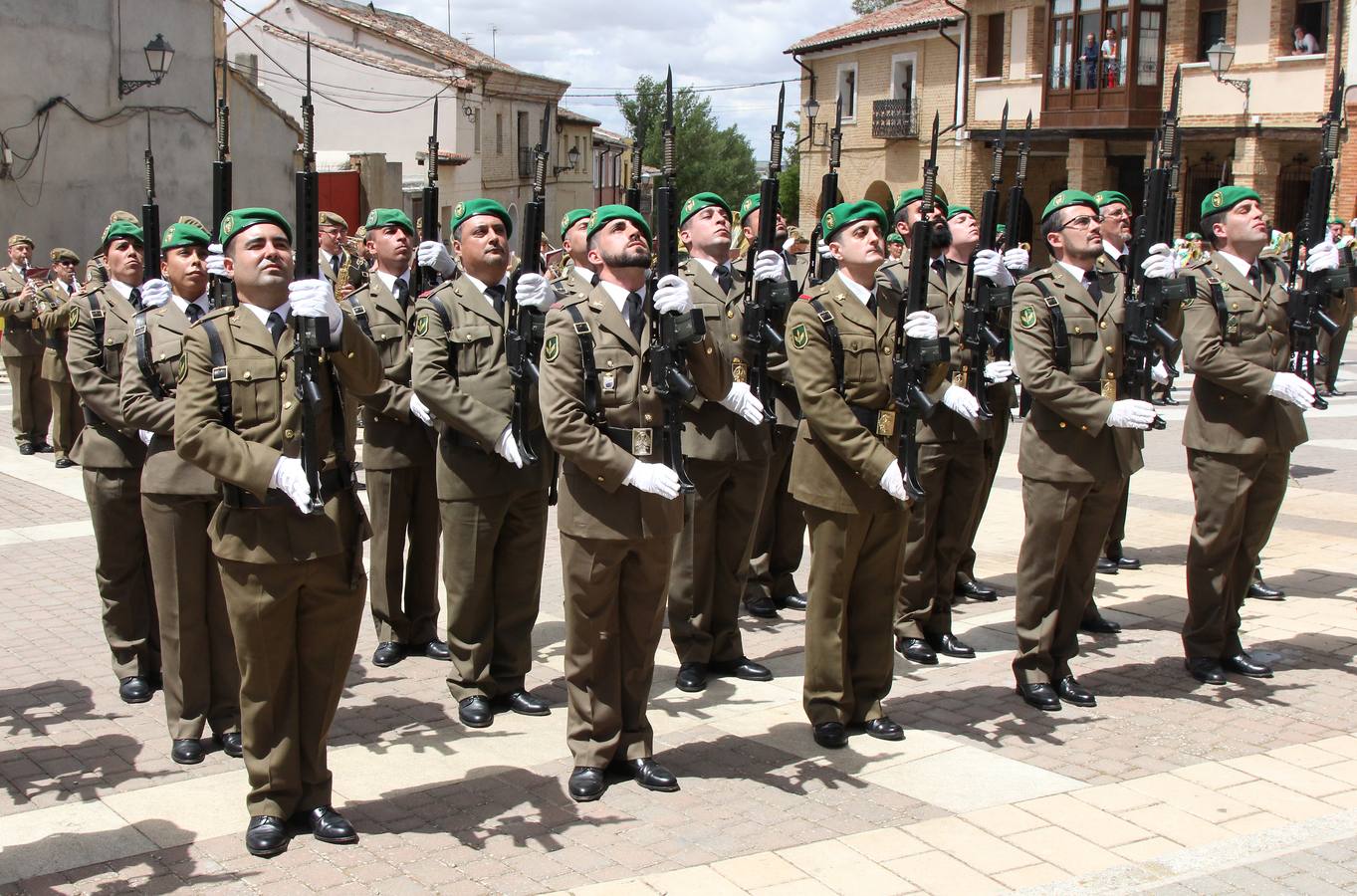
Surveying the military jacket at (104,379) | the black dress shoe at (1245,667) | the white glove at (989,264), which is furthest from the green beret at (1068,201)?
the military jacket at (104,379)

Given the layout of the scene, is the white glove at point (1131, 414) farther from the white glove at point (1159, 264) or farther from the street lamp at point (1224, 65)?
the street lamp at point (1224, 65)

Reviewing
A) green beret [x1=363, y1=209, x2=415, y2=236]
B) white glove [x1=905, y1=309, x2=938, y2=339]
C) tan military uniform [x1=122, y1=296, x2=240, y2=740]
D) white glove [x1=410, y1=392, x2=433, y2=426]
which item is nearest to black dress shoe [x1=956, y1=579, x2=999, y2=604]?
white glove [x1=905, y1=309, x2=938, y2=339]

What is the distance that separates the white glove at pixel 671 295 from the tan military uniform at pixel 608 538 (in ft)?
0.70

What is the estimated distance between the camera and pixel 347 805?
18.0ft

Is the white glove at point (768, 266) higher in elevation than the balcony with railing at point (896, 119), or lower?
lower

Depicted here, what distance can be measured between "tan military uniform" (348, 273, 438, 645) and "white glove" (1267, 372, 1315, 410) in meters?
4.13

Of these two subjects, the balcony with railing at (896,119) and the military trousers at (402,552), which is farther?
the balcony with railing at (896,119)

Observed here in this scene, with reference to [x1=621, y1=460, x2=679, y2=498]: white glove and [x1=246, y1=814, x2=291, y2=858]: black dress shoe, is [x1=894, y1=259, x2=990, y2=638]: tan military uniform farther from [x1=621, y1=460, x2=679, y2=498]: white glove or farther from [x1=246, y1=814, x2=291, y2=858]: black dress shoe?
[x1=246, y1=814, x2=291, y2=858]: black dress shoe

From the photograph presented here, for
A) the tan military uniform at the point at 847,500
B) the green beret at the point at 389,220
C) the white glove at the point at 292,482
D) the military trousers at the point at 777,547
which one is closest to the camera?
the white glove at the point at 292,482

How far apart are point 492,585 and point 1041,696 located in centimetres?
259

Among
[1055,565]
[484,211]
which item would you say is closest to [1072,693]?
[1055,565]

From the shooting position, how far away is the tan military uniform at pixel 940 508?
24.7ft

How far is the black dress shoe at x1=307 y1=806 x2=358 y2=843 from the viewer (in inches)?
199

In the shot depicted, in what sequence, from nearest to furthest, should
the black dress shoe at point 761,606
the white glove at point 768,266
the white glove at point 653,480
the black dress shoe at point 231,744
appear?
the white glove at point 653,480 < the black dress shoe at point 231,744 < the white glove at point 768,266 < the black dress shoe at point 761,606
